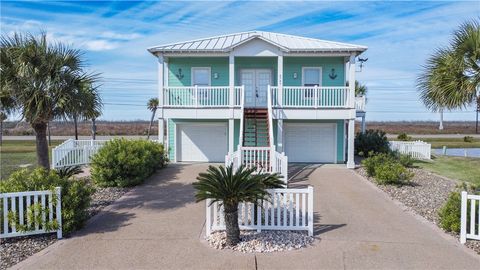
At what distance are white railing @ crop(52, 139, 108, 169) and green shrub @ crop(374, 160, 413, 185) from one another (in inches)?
474

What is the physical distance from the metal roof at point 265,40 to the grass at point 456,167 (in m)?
6.48

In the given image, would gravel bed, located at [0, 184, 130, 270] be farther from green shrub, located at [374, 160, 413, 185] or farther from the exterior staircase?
the exterior staircase

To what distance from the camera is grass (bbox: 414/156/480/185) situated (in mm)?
14152

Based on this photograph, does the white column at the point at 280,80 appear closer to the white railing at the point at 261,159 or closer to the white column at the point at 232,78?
the white column at the point at 232,78

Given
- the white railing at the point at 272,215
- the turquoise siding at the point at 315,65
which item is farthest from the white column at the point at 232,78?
the white railing at the point at 272,215

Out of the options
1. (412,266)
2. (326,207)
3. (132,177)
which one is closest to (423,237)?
(412,266)

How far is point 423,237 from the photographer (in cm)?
684

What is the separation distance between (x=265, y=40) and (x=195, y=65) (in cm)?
400

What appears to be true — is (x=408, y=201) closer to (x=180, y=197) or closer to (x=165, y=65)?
(x=180, y=197)

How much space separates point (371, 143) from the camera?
19.7m

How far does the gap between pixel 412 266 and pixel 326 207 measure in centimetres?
370

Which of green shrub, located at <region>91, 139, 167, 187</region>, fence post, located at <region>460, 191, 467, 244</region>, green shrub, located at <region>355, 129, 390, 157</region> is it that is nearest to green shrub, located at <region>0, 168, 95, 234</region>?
green shrub, located at <region>91, 139, 167, 187</region>

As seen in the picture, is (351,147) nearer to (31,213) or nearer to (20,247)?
(31,213)

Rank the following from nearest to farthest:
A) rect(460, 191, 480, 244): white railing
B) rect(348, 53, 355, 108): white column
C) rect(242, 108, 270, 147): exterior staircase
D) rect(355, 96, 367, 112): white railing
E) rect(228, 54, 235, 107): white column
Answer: rect(460, 191, 480, 244): white railing → rect(348, 53, 355, 108): white column → rect(228, 54, 235, 107): white column → rect(242, 108, 270, 147): exterior staircase → rect(355, 96, 367, 112): white railing
